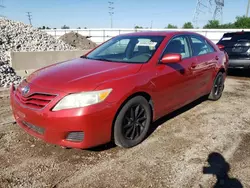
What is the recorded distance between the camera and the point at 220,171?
2.73m

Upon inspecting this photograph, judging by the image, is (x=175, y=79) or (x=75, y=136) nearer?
(x=75, y=136)

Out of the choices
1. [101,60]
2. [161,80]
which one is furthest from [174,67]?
[101,60]

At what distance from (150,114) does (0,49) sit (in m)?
7.66

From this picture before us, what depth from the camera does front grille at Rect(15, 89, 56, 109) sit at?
107 inches

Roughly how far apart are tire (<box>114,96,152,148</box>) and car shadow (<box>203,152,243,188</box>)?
0.95 meters

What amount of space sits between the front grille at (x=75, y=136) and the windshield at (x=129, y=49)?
1.37 meters

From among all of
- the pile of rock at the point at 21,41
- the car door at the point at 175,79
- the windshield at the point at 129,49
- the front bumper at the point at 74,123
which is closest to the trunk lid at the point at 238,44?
the car door at the point at 175,79

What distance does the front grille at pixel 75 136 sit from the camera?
107 inches

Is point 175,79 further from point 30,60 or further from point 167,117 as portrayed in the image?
point 30,60

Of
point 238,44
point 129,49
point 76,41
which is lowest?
point 76,41

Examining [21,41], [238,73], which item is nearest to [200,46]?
[238,73]

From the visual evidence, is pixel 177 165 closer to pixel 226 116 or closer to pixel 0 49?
pixel 226 116

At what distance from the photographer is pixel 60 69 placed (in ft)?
11.1

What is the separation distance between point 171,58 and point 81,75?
1325 mm
